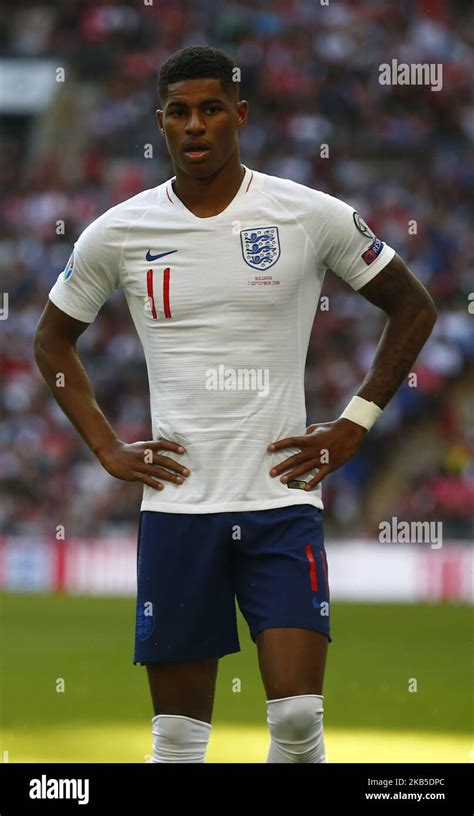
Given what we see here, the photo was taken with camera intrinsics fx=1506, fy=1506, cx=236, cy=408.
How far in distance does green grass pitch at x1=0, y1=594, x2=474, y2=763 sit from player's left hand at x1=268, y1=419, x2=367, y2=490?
2790 mm

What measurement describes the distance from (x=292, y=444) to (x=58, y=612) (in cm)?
1193

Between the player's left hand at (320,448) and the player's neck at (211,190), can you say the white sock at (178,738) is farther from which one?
the player's neck at (211,190)

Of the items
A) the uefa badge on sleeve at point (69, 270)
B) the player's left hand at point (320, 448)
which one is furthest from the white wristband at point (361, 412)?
the uefa badge on sleeve at point (69, 270)

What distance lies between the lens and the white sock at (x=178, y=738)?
4629 millimetres

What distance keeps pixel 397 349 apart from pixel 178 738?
1.42 meters

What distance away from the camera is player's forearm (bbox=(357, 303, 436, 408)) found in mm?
4875

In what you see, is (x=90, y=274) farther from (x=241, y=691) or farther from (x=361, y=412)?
(x=241, y=691)

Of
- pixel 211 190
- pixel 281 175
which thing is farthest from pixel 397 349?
pixel 281 175

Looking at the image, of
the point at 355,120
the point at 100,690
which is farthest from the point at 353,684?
the point at 355,120

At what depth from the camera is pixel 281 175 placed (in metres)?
22.1

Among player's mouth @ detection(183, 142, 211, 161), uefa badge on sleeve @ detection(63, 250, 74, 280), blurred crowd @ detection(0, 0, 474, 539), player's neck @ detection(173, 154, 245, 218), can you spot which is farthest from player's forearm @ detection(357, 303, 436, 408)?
blurred crowd @ detection(0, 0, 474, 539)

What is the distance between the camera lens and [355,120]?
22703 millimetres
